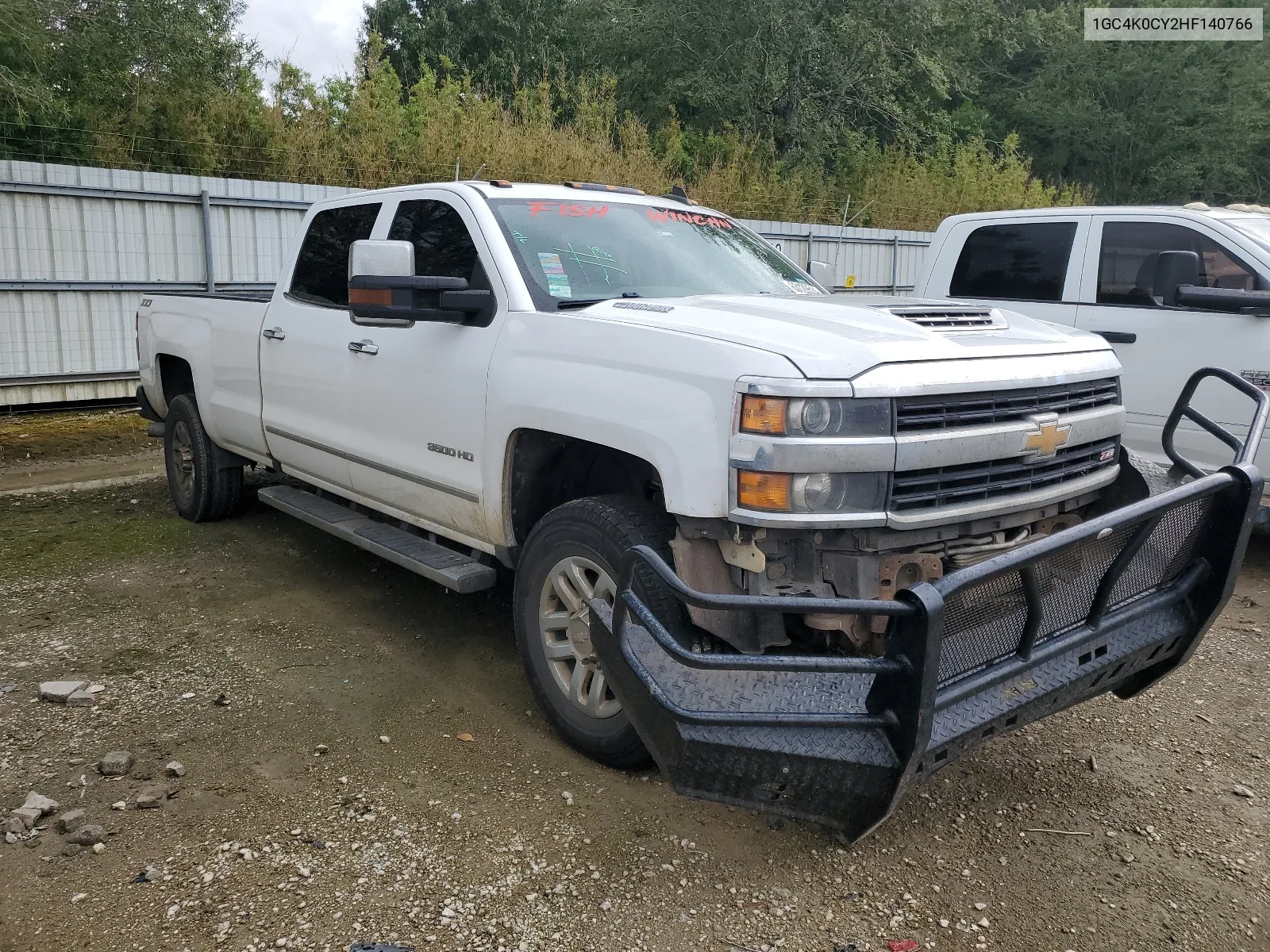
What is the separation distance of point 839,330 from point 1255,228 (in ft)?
13.9

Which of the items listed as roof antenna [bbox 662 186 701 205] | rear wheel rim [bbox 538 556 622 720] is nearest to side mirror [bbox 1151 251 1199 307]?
roof antenna [bbox 662 186 701 205]

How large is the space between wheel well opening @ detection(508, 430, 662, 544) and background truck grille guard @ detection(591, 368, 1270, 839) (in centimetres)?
83

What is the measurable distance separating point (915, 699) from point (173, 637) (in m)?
3.59

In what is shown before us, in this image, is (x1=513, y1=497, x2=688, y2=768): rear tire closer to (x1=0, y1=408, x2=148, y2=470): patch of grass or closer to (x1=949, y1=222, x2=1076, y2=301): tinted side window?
(x1=949, y1=222, x2=1076, y2=301): tinted side window

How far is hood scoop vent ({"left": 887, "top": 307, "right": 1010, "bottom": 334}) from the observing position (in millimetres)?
3559

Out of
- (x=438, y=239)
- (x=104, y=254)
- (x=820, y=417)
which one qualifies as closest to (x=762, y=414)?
(x=820, y=417)

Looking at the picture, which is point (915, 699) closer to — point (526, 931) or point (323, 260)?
point (526, 931)

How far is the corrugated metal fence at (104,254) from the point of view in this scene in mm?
10234

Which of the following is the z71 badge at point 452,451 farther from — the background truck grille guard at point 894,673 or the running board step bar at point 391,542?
the background truck grille guard at point 894,673

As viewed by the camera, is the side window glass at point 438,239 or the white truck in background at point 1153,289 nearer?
the side window glass at point 438,239

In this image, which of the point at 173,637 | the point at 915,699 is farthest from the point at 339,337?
the point at 915,699

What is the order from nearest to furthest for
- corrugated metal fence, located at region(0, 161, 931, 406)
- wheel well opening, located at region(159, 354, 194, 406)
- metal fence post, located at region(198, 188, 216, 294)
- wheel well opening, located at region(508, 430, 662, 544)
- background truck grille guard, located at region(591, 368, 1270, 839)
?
background truck grille guard, located at region(591, 368, 1270, 839), wheel well opening, located at region(508, 430, 662, 544), wheel well opening, located at region(159, 354, 194, 406), corrugated metal fence, located at region(0, 161, 931, 406), metal fence post, located at region(198, 188, 216, 294)

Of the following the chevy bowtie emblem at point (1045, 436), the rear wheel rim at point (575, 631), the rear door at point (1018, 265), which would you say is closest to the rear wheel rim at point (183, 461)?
the rear wheel rim at point (575, 631)

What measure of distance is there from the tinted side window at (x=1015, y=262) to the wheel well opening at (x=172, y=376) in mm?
5131
